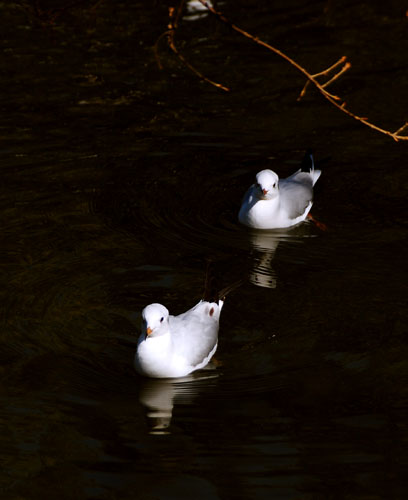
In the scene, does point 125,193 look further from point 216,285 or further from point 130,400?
point 130,400

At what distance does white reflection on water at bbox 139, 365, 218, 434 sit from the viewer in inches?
295

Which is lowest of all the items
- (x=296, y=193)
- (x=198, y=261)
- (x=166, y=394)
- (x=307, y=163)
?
(x=166, y=394)

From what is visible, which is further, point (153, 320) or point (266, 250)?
point (266, 250)

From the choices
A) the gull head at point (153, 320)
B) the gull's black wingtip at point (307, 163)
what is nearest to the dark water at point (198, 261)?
the gull's black wingtip at point (307, 163)

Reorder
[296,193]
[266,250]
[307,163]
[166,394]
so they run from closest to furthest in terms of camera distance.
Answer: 1. [166,394]
2. [266,250]
3. [296,193]
4. [307,163]

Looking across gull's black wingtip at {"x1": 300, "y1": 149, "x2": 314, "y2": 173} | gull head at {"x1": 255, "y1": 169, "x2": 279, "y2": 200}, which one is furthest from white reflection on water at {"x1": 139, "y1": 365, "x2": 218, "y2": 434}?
gull's black wingtip at {"x1": 300, "y1": 149, "x2": 314, "y2": 173}

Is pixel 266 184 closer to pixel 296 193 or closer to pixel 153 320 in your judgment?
pixel 296 193

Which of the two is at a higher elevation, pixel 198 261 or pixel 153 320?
pixel 153 320

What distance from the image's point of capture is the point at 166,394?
7.72 meters

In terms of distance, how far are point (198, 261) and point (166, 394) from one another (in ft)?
8.09

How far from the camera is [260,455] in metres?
7.01

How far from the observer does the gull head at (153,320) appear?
753 centimetres

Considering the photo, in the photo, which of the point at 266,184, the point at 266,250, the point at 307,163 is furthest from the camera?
the point at 307,163

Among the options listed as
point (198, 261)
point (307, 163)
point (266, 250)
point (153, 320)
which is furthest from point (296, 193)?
point (153, 320)
